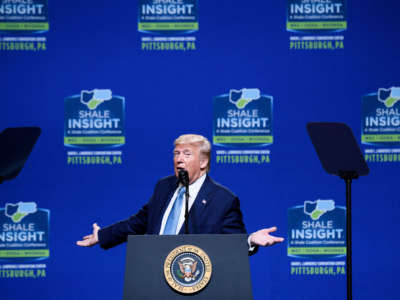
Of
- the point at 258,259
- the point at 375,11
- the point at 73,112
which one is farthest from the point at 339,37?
the point at 73,112

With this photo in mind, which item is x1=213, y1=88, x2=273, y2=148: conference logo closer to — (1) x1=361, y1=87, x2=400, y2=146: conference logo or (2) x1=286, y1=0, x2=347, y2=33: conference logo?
(2) x1=286, y1=0, x2=347, y2=33: conference logo

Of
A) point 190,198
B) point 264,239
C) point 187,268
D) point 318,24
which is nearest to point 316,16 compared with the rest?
point 318,24

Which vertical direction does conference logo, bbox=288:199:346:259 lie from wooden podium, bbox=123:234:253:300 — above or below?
below

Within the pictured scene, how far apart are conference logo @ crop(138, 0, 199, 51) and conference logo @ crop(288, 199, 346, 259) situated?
5.46 ft

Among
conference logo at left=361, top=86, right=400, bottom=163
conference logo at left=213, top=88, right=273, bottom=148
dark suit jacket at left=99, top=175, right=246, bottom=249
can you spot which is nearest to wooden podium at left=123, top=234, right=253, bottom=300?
dark suit jacket at left=99, top=175, right=246, bottom=249

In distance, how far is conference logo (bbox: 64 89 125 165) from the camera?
169 inches

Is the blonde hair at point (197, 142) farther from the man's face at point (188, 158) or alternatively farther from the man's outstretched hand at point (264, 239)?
the man's outstretched hand at point (264, 239)

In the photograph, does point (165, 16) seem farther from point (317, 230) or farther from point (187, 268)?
point (187, 268)

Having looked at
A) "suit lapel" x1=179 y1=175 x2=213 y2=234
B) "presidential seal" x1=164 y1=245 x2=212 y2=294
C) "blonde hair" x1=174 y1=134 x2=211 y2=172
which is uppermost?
"blonde hair" x1=174 y1=134 x2=211 y2=172

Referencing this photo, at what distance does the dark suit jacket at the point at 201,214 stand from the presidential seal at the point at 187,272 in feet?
2.91

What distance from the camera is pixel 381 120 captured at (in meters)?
4.29

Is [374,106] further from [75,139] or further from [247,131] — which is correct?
[75,139]

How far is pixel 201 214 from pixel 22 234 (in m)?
1.82

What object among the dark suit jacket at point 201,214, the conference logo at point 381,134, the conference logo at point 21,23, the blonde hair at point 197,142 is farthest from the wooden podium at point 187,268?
the conference logo at point 21,23
